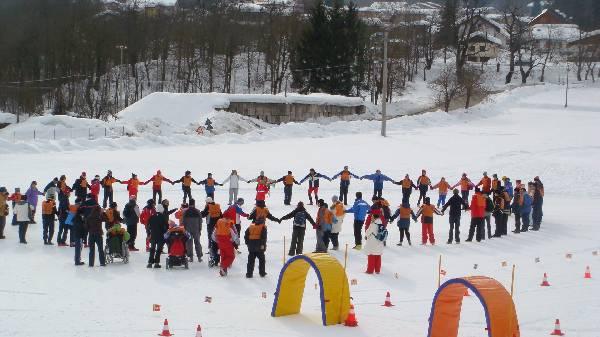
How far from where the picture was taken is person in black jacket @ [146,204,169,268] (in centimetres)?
1573

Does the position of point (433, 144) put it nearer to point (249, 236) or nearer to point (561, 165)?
point (561, 165)

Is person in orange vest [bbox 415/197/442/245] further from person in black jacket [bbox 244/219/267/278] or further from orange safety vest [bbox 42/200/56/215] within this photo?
orange safety vest [bbox 42/200/56/215]

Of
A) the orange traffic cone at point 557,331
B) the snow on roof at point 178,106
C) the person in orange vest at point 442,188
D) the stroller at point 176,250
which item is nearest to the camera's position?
the orange traffic cone at point 557,331

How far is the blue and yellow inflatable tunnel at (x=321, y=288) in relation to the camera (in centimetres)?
1155

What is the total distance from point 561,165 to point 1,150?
80.2 ft

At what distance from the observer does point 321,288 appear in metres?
11.5

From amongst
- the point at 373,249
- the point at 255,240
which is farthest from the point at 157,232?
the point at 373,249

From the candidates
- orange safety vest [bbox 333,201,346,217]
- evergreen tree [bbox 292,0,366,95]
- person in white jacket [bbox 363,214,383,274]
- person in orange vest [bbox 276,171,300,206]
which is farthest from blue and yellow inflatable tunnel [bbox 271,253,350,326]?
evergreen tree [bbox 292,0,366,95]

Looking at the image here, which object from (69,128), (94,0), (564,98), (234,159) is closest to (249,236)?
(234,159)

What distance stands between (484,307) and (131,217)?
979 cm

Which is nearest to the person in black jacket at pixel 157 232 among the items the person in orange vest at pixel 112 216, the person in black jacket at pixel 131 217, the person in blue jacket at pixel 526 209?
the person in orange vest at pixel 112 216

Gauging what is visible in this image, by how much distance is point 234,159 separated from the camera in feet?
112

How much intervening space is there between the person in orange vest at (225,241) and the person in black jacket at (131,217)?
2955 millimetres

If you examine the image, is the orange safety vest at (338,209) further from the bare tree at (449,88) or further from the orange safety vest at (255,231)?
the bare tree at (449,88)
